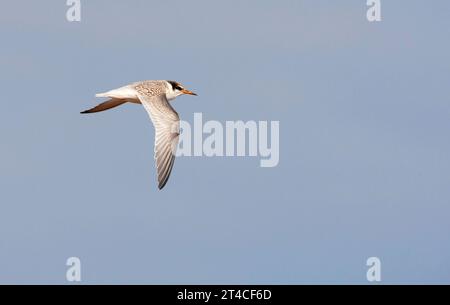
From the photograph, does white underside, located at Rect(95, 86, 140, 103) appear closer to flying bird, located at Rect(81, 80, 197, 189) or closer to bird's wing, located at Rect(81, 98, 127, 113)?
flying bird, located at Rect(81, 80, 197, 189)

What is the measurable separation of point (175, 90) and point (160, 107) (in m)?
2.08

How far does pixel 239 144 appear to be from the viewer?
1199 inches

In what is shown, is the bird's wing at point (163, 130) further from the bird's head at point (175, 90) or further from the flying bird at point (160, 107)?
the bird's head at point (175, 90)

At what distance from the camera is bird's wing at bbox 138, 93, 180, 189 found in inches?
1091

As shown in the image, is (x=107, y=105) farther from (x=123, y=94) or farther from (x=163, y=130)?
(x=163, y=130)

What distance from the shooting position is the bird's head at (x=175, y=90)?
3088 cm

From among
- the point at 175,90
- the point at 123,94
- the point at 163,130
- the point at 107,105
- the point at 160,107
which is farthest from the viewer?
the point at 175,90

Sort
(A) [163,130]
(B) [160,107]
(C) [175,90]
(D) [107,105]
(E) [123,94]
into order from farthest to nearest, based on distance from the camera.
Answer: (C) [175,90] → (D) [107,105] → (E) [123,94] → (B) [160,107] → (A) [163,130]

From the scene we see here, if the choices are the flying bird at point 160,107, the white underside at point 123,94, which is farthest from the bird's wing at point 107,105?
the white underside at point 123,94

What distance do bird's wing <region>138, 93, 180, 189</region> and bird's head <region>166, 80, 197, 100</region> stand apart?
1138mm

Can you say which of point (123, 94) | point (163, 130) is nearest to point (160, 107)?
point (163, 130)

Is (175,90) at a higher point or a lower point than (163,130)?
higher

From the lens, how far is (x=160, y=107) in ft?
95.5

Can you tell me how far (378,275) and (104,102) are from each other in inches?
241
